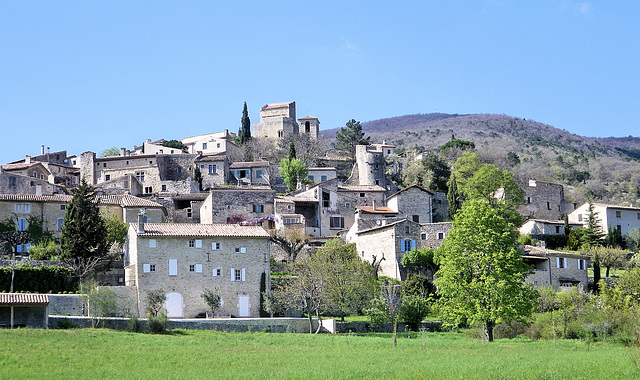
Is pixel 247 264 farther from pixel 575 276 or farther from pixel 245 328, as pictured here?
pixel 575 276

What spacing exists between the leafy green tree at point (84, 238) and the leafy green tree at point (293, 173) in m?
32.8

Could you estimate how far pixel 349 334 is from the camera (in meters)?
46.6

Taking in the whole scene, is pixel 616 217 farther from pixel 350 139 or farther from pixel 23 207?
pixel 23 207

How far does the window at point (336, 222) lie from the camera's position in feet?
244

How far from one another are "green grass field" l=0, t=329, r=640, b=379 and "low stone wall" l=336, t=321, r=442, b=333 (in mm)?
5082

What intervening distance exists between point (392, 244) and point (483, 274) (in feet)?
54.0

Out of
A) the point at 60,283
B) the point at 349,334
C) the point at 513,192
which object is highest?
the point at 513,192

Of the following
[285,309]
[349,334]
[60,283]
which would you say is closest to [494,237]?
[349,334]

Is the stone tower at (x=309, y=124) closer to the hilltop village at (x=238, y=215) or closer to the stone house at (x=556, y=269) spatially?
the hilltop village at (x=238, y=215)


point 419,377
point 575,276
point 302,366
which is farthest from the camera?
point 575,276

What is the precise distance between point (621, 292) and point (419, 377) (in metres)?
28.6

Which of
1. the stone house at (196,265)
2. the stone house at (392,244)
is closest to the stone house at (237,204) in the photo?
the stone house at (392,244)

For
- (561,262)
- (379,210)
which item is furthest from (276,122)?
(561,262)

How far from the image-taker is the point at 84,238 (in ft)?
176
